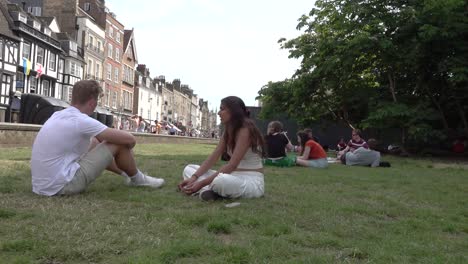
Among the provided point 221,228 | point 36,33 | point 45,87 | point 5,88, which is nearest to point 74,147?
point 221,228

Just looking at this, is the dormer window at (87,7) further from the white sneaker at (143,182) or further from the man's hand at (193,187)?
the man's hand at (193,187)

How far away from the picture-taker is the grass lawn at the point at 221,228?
9.68 feet

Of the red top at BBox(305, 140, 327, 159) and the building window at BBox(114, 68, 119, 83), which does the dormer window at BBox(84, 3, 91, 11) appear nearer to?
the building window at BBox(114, 68, 119, 83)

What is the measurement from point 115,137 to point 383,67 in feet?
66.9

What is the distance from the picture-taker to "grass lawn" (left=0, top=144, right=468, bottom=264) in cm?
295

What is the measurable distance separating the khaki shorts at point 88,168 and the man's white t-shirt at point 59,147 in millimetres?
57

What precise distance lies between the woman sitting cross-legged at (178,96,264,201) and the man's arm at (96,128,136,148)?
810mm

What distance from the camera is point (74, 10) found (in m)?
49.6

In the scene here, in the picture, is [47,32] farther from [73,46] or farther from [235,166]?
[235,166]

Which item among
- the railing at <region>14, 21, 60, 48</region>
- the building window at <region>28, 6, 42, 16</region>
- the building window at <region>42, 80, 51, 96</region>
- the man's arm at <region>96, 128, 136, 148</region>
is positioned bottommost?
the man's arm at <region>96, 128, 136, 148</region>

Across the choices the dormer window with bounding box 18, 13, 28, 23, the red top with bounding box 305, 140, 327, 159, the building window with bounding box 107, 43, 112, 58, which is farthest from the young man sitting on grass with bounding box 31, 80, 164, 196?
the building window with bounding box 107, 43, 112, 58

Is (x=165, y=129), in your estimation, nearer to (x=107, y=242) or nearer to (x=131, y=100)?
(x=131, y=100)

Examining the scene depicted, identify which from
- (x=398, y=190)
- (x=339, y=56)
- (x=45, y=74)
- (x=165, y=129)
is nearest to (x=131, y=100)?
(x=165, y=129)

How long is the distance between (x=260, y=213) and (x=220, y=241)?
1.15m
